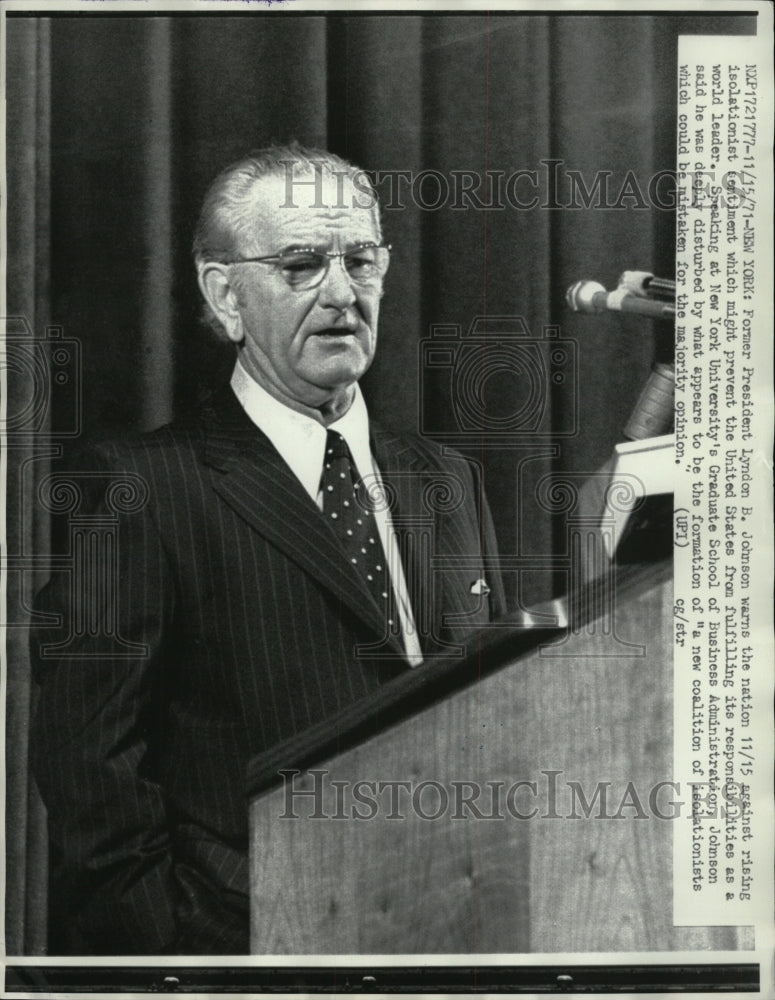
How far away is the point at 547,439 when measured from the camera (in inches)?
75.5

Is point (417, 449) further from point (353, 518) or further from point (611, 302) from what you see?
point (611, 302)

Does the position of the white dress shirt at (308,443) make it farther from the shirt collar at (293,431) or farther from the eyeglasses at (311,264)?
the eyeglasses at (311,264)

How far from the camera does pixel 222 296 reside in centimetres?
190

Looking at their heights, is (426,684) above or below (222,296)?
below

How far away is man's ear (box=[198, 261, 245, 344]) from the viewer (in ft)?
6.22

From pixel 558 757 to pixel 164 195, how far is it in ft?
3.47

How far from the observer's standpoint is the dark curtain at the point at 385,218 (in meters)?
1.91

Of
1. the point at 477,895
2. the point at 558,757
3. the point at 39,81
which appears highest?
the point at 39,81

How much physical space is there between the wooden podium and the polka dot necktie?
152 millimetres

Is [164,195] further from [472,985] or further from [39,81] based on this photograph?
[472,985]

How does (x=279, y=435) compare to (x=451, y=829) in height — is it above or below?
above

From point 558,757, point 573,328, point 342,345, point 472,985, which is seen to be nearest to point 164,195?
point 342,345

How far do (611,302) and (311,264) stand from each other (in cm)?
47
